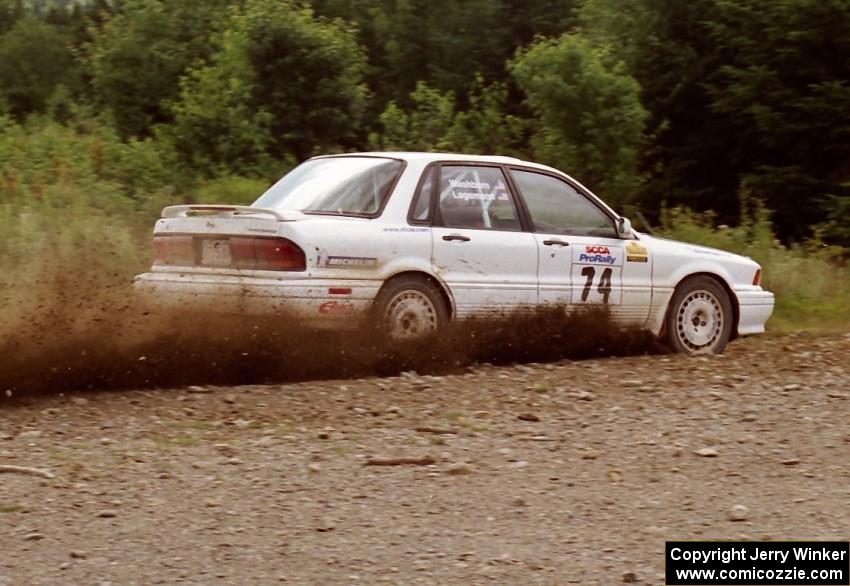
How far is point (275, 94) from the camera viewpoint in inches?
920

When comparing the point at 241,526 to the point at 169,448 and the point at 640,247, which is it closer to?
the point at 169,448

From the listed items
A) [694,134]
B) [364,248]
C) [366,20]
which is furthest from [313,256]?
[366,20]

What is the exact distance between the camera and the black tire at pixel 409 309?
941cm

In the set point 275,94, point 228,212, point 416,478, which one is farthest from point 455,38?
point 416,478

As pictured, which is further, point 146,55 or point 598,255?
point 146,55

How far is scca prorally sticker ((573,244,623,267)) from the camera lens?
34.1 feet

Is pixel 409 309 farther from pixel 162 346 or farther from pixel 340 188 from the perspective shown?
pixel 162 346

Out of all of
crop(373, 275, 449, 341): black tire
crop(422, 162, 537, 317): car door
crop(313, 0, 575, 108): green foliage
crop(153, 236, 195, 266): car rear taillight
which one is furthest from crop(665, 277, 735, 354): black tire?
crop(313, 0, 575, 108): green foliage

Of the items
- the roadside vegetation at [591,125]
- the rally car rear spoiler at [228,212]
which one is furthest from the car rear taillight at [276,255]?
the roadside vegetation at [591,125]

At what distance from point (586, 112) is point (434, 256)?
1358 centimetres

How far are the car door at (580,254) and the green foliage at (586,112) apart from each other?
12.1m

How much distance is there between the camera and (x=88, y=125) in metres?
23.5

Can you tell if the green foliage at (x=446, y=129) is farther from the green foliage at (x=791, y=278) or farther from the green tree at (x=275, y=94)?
the green foliage at (x=791, y=278)

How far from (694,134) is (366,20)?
13291mm
